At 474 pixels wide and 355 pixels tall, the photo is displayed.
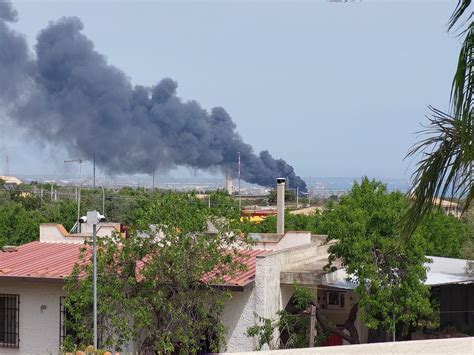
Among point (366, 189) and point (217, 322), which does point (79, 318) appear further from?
point (366, 189)

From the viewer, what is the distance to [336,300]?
24938 mm

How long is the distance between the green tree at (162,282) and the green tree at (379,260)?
2.38 m

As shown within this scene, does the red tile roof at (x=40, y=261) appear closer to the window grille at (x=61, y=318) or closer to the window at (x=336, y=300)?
the window grille at (x=61, y=318)

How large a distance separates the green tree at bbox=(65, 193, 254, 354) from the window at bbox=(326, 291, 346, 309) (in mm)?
6834

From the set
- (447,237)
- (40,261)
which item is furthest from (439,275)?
(447,237)

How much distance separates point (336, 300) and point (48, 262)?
26.7ft

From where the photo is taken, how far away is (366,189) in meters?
20.4

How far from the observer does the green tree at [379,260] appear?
61.7 ft

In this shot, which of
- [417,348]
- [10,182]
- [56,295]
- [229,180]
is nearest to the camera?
[417,348]

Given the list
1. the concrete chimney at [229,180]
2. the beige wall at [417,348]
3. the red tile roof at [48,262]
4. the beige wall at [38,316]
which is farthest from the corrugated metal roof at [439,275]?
the concrete chimney at [229,180]

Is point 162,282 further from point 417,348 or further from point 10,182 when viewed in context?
point 10,182

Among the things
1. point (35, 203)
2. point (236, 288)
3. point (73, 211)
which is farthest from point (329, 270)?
point (35, 203)

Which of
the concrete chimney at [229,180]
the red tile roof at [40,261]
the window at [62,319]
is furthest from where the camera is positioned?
the concrete chimney at [229,180]

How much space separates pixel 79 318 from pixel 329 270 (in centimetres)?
583
